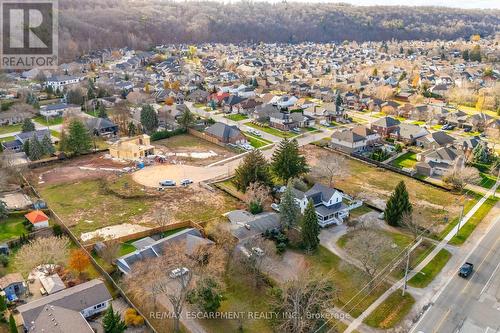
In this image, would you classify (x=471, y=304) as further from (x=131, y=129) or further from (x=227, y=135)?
(x=131, y=129)

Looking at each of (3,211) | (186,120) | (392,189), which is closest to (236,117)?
(186,120)

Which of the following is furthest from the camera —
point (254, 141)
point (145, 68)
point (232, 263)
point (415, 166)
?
point (145, 68)

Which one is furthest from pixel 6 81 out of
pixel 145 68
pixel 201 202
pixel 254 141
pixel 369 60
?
pixel 369 60

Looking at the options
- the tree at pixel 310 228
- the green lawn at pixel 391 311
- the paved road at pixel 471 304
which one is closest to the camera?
the paved road at pixel 471 304

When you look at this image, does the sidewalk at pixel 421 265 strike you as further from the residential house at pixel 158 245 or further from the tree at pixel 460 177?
the residential house at pixel 158 245

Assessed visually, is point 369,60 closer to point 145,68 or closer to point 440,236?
point 145,68

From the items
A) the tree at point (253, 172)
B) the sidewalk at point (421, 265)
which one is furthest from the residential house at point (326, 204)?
the sidewalk at point (421, 265)
